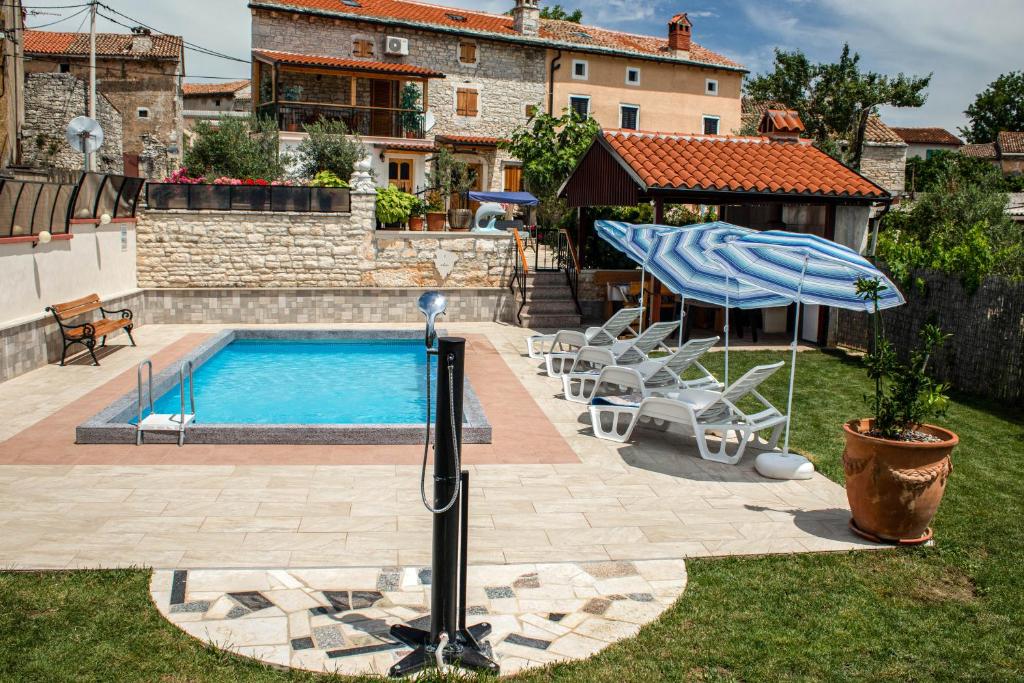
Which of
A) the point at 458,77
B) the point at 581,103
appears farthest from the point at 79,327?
the point at 581,103

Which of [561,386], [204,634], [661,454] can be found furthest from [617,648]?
[561,386]

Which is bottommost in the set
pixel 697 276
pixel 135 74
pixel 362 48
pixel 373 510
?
pixel 373 510

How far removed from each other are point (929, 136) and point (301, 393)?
70575 millimetres

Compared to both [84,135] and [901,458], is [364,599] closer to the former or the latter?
[901,458]

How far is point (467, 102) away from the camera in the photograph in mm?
35344

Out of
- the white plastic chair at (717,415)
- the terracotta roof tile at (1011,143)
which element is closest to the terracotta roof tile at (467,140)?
the white plastic chair at (717,415)

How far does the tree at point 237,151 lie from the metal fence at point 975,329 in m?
21.1

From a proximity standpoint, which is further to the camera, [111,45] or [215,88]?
[215,88]

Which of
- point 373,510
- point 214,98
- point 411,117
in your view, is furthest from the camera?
point 214,98

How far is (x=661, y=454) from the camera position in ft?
27.7

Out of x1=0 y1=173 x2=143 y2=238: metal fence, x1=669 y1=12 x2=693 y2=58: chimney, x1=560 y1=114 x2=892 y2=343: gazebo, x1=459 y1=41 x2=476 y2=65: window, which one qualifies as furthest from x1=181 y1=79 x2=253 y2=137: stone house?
x1=560 y1=114 x2=892 y2=343: gazebo

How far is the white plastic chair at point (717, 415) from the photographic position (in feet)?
26.8

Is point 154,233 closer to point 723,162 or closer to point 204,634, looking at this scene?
point 723,162

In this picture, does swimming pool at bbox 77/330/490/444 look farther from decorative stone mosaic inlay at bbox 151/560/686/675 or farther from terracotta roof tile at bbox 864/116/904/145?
terracotta roof tile at bbox 864/116/904/145
